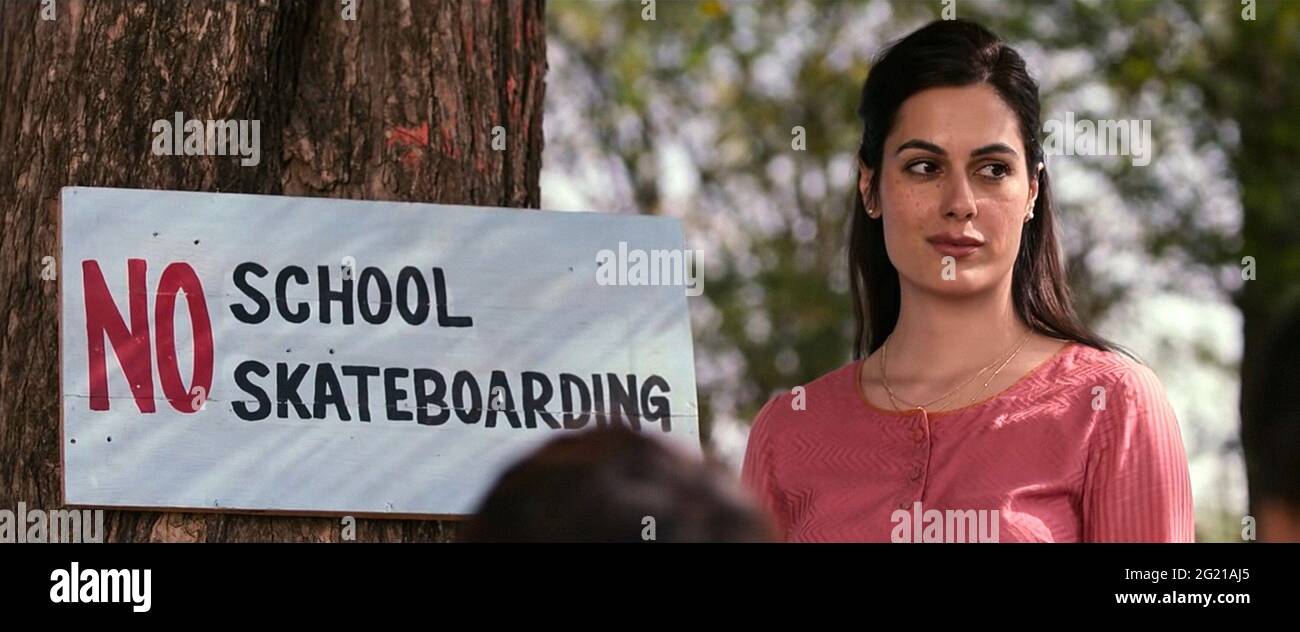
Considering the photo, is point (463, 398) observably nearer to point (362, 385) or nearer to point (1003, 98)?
point (362, 385)

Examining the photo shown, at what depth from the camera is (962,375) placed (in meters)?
4.02

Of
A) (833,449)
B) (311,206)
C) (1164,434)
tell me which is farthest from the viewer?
(311,206)

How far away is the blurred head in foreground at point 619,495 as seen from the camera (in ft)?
6.68

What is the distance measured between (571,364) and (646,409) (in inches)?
7.5

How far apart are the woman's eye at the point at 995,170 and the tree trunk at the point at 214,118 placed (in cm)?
117

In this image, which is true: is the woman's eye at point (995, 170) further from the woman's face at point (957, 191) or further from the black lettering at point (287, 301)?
the black lettering at point (287, 301)

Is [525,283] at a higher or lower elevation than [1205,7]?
lower

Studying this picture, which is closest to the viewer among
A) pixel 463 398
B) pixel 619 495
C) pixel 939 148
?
pixel 619 495

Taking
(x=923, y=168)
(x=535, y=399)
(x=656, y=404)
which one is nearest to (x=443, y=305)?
(x=535, y=399)

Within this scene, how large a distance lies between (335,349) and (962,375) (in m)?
1.32

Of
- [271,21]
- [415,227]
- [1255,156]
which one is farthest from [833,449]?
[1255,156]

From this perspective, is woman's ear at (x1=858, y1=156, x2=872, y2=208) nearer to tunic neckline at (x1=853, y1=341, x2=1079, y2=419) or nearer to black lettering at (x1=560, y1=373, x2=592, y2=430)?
tunic neckline at (x1=853, y1=341, x2=1079, y2=419)
